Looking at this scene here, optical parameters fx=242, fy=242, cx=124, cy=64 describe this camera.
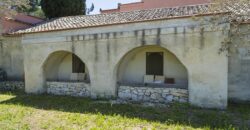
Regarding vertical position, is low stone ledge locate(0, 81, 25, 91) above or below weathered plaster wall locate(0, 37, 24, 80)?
below

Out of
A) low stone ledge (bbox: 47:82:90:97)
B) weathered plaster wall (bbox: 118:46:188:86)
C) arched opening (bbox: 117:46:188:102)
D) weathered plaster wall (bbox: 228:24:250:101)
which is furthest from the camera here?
low stone ledge (bbox: 47:82:90:97)

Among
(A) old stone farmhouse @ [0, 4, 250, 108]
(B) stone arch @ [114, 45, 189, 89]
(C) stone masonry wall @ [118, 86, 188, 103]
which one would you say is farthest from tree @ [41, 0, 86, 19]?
(C) stone masonry wall @ [118, 86, 188, 103]

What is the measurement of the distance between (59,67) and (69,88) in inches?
102

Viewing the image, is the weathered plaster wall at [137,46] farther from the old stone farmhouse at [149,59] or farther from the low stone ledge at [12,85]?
the low stone ledge at [12,85]

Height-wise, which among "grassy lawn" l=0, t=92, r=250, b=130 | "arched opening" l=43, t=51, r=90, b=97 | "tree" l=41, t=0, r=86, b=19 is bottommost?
→ "grassy lawn" l=0, t=92, r=250, b=130

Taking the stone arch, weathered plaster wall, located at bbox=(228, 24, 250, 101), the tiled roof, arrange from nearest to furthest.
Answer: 1. weathered plaster wall, located at bbox=(228, 24, 250, 101)
2. the tiled roof
3. the stone arch

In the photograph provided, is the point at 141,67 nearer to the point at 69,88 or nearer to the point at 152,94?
the point at 152,94

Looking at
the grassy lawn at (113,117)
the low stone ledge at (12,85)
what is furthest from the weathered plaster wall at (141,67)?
the low stone ledge at (12,85)

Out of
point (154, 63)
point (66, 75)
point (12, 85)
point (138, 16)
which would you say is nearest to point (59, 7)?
point (12, 85)

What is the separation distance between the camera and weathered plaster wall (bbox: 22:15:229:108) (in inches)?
401

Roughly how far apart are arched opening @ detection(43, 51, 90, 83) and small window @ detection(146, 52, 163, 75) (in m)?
4.09

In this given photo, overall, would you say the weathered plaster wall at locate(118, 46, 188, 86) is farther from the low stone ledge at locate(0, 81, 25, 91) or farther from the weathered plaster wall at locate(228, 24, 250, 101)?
the low stone ledge at locate(0, 81, 25, 91)

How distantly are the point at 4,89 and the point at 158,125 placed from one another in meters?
13.7

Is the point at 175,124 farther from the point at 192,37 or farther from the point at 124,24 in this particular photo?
the point at 124,24
